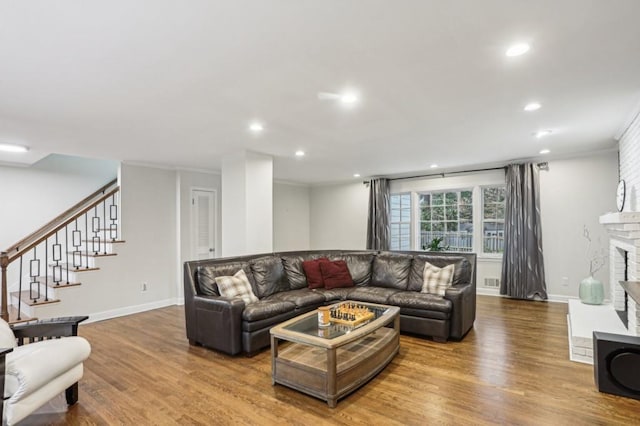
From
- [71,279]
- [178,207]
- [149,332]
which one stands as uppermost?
[178,207]

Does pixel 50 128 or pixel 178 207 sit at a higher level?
pixel 50 128

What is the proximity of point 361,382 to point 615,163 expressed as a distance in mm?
5357

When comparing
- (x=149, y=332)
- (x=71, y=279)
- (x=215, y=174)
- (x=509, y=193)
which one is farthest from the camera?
(x=215, y=174)

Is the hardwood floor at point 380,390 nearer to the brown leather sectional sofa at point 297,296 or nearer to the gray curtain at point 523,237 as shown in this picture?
the brown leather sectional sofa at point 297,296

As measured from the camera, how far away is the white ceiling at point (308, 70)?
1708 millimetres

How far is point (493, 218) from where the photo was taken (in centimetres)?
638

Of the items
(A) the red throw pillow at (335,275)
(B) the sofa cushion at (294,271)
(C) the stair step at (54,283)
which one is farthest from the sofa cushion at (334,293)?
(C) the stair step at (54,283)

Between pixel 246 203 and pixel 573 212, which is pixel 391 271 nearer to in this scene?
pixel 246 203

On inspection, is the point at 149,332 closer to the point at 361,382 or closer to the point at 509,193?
the point at 361,382

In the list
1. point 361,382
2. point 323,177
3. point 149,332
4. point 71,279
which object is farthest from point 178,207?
point 361,382

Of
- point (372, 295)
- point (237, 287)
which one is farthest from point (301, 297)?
point (372, 295)

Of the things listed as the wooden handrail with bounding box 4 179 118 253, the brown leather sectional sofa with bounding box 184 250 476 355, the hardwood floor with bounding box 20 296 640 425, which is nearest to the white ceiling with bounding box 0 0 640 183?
the wooden handrail with bounding box 4 179 118 253

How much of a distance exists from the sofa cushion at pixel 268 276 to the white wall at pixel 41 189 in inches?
157

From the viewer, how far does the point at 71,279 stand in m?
4.91
